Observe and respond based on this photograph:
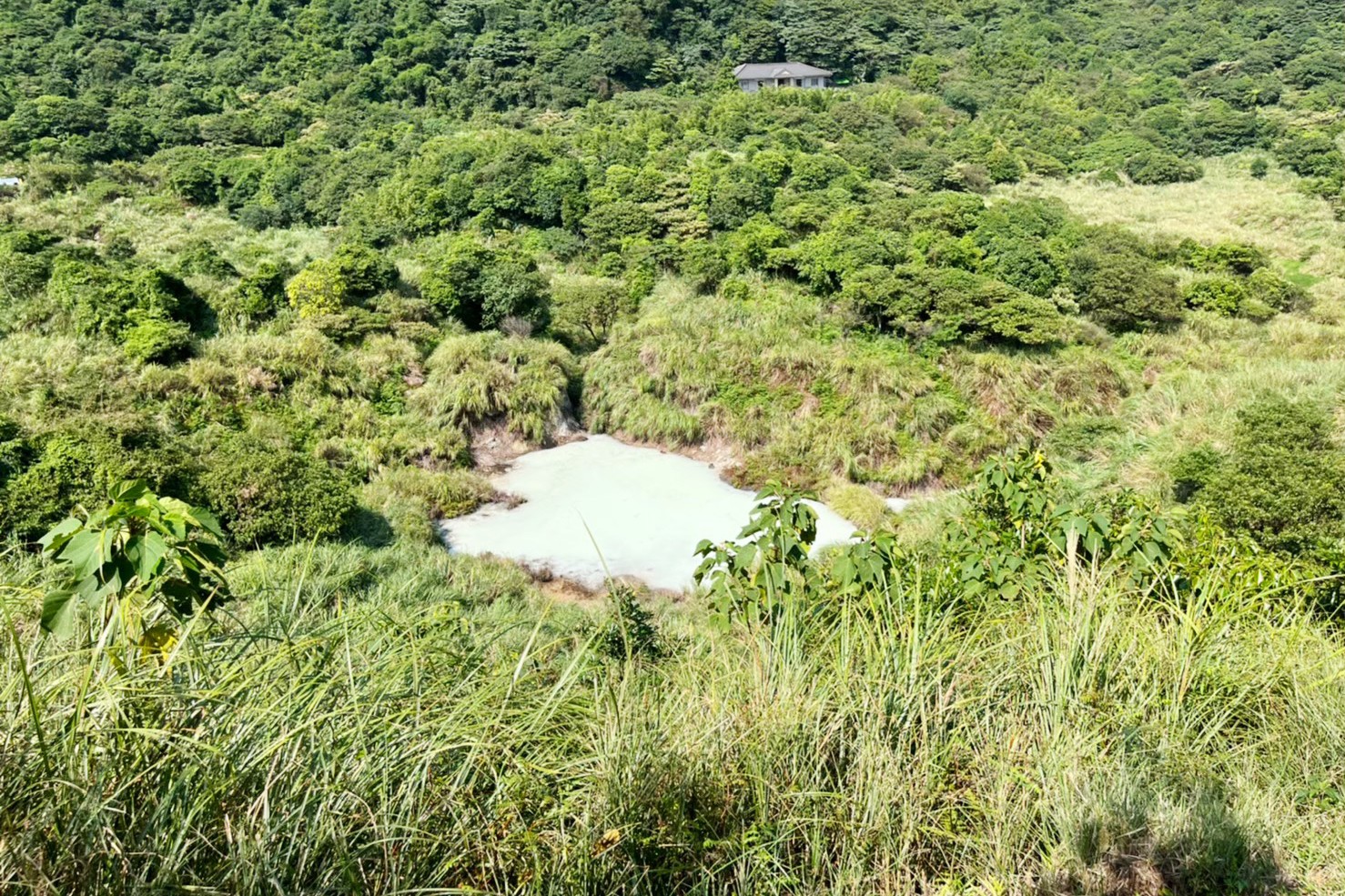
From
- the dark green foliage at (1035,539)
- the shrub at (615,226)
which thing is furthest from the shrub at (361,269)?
the dark green foliage at (1035,539)

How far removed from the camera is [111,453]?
7.40m

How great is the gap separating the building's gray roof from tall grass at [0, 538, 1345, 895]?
38899 millimetres

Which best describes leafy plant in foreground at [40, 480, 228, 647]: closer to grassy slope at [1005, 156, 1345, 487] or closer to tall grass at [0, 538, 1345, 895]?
tall grass at [0, 538, 1345, 895]

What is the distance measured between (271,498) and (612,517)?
148 inches

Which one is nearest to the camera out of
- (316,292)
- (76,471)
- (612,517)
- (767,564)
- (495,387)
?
(767,564)

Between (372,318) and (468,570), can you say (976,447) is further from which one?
(372,318)

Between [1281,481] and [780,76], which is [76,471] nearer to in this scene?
[1281,481]

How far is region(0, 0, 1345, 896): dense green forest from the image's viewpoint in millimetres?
1551

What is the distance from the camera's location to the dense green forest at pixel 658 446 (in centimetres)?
155

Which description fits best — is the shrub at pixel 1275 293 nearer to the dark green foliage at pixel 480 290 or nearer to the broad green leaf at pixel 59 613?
the dark green foliage at pixel 480 290

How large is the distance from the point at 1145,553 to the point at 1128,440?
25.5ft

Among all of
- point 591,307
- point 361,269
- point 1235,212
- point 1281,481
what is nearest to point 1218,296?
point 1281,481

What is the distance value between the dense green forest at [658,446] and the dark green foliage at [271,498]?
4cm

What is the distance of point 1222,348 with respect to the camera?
12312 millimetres
